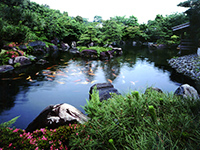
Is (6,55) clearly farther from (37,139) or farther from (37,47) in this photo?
(37,139)

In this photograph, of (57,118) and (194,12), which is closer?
(57,118)

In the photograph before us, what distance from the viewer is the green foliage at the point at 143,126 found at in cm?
141

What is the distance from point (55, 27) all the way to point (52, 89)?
14.5 metres

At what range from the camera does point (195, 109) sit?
1.91 m

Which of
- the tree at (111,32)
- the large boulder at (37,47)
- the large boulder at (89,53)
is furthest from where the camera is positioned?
the tree at (111,32)

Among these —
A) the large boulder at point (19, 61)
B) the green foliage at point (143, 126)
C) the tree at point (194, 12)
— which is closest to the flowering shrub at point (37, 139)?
the green foliage at point (143, 126)

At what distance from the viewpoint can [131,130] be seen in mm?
1739

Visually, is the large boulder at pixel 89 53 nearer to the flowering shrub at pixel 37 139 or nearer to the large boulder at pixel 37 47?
the large boulder at pixel 37 47

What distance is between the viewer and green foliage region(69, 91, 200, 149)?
4.62 ft

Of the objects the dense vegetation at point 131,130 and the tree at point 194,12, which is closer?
the dense vegetation at point 131,130

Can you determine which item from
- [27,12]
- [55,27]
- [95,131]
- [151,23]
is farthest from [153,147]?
[151,23]

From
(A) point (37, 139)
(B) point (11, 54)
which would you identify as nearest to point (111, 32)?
(B) point (11, 54)

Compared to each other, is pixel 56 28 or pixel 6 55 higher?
pixel 56 28

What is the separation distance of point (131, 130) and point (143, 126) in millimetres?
158
